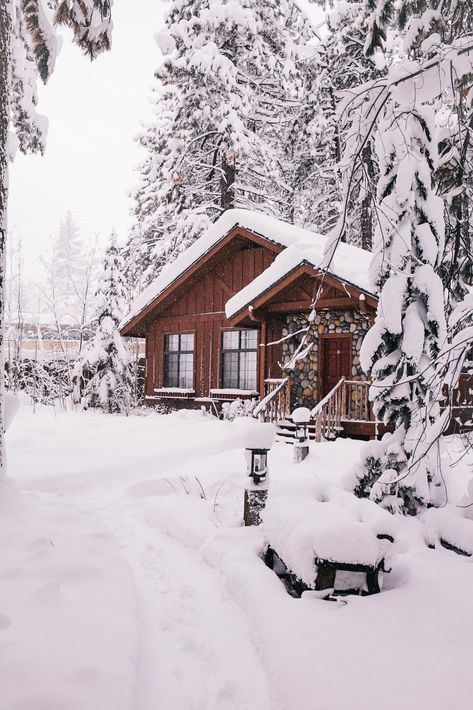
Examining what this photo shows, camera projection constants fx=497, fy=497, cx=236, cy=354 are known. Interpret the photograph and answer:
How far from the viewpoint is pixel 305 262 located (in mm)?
12445

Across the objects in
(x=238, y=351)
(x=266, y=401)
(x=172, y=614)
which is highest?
(x=238, y=351)

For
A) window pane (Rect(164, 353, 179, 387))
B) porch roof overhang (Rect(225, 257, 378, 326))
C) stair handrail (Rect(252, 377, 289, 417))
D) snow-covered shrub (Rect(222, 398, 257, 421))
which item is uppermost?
porch roof overhang (Rect(225, 257, 378, 326))

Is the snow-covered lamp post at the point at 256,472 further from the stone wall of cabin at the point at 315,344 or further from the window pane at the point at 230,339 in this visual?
the window pane at the point at 230,339

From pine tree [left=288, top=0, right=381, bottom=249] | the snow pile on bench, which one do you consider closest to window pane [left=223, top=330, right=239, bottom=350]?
pine tree [left=288, top=0, right=381, bottom=249]

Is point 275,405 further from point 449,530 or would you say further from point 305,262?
point 449,530

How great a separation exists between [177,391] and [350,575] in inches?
561

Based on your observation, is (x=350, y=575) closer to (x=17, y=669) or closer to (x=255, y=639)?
(x=255, y=639)

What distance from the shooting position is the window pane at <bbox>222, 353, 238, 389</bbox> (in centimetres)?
1636

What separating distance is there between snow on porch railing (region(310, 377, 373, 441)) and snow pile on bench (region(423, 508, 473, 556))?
6.29m

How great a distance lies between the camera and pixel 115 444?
1035 cm

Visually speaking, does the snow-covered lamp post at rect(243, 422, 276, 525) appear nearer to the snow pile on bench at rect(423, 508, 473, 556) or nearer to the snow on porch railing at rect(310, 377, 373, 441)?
the snow pile on bench at rect(423, 508, 473, 556)

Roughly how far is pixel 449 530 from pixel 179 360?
46.4 ft

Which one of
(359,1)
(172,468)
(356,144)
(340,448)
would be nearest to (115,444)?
(172,468)

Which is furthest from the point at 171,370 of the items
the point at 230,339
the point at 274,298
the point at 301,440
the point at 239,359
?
the point at 301,440
